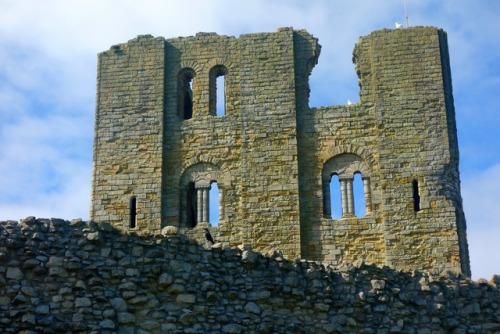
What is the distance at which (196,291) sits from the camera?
1344 cm

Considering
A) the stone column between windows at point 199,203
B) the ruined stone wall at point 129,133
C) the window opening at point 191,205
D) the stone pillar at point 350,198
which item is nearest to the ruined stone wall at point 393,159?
the stone pillar at point 350,198

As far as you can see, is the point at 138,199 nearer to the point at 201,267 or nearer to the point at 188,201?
the point at 188,201

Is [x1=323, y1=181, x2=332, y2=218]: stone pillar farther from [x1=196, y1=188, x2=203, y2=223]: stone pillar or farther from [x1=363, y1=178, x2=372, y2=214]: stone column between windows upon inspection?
[x1=196, y1=188, x2=203, y2=223]: stone pillar

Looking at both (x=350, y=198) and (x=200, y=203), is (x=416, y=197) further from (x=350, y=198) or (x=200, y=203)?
(x=200, y=203)

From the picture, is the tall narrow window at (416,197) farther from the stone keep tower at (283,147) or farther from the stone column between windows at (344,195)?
the stone column between windows at (344,195)

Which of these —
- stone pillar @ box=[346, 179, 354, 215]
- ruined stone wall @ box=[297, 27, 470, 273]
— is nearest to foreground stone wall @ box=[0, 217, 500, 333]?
ruined stone wall @ box=[297, 27, 470, 273]

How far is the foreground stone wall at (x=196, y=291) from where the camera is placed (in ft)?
41.6

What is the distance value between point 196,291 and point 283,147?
10948 mm

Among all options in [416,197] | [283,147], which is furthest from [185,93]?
[416,197]

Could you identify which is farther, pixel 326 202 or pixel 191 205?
pixel 191 205

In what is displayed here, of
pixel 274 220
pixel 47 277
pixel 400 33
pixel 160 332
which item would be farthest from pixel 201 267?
pixel 400 33

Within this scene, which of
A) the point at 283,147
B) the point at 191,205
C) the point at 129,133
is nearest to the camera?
the point at 283,147

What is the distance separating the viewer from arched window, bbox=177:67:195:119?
25.6 meters

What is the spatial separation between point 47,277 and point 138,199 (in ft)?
37.2
